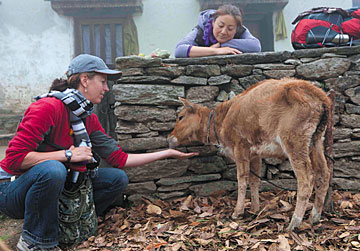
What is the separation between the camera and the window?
958 cm

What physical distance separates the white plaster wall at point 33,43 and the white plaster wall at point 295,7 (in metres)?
6.68

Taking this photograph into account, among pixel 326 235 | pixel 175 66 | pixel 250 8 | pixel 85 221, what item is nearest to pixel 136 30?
pixel 250 8

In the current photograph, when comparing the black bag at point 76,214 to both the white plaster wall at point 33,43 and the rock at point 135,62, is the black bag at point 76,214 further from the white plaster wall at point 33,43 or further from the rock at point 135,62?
the white plaster wall at point 33,43

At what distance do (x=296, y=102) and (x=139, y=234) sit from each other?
2.04 m

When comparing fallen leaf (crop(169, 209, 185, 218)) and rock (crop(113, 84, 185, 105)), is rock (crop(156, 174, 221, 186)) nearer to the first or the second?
fallen leaf (crop(169, 209, 185, 218))

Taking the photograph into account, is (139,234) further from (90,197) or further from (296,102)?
(296,102)

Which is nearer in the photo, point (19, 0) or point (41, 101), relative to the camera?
point (41, 101)

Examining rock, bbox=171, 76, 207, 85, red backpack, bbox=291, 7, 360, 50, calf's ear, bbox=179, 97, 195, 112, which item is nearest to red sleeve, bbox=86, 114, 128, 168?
calf's ear, bbox=179, 97, 195, 112

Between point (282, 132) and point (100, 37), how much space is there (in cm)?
816

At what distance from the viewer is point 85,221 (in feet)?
10.3

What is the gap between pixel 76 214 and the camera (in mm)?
3020

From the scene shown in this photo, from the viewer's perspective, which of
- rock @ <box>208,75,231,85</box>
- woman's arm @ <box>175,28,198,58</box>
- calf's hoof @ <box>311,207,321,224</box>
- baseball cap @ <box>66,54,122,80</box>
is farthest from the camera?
woman's arm @ <box>175,28,198,58</box>

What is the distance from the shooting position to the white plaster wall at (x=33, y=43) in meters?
9.49

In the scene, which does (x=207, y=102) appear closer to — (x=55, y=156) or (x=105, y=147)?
(x=105, y=147)
